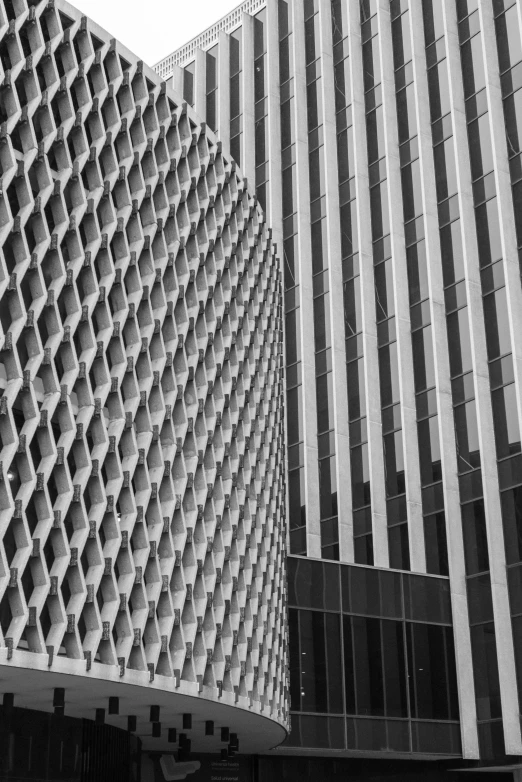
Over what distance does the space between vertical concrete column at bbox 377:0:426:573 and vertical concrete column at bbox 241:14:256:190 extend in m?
9.21

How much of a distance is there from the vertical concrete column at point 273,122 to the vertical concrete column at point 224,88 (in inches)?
124

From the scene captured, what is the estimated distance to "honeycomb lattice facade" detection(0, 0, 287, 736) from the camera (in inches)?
718

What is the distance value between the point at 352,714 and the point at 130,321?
1988 centimetres

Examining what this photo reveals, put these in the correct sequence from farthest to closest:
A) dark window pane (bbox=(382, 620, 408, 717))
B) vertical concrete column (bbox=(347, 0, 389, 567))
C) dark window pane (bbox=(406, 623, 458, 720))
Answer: vertical concrete column (bbox=(347, 0, 389, 567)), dark window pane (bbox=(406, 623, 458, 720)), dark window pane (bbox=(382, 620, 408, 717))

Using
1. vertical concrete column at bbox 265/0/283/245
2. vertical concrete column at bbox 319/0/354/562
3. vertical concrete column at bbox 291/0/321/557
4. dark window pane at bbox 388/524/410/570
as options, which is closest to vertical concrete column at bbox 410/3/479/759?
dark window pane at bbox 388/524/410/570

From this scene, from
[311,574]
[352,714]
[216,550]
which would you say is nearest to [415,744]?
[352,714]

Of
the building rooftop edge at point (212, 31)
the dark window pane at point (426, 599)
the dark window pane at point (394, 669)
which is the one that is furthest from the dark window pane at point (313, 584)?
the building rooftop edge at point (212, 31)

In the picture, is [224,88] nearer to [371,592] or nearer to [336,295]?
[336,295]

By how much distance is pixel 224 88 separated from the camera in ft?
192

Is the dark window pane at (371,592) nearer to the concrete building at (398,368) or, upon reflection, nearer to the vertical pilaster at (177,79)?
the concrete building at (398,368)

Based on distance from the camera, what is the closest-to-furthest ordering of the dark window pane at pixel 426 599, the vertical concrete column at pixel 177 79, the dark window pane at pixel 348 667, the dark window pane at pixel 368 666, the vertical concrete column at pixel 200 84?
the dark window pane at pixel 348 667 → the dark window pane at pixel 368 666 → the dark window pane at pixel 426 599 → the vertical concrete column at pixel 200 84 → the vertical concrete column at pixel 177 79

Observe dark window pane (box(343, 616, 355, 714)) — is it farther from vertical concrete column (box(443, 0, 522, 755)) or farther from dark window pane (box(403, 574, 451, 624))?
vertical concrete column (box(443, 0, 522, 755))

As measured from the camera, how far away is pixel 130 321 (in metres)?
21.4

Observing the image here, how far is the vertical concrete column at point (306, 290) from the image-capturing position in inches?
1797
